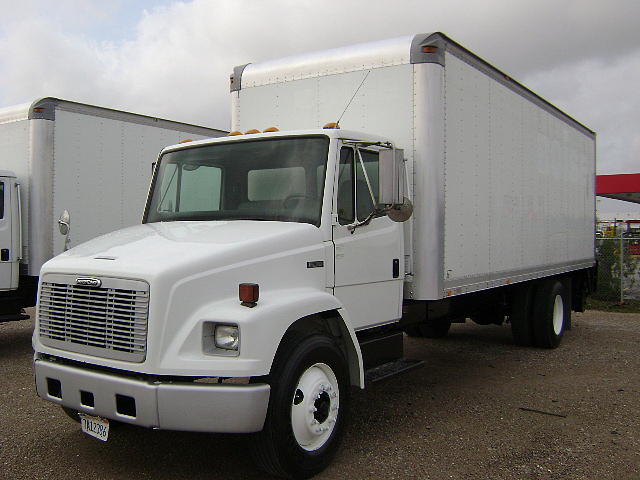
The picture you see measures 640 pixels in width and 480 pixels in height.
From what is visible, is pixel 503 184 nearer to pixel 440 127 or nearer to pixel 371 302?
pixel 440 127

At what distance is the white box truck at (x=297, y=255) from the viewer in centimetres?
384

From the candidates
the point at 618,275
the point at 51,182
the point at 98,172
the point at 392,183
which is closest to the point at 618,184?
the point at 618,275

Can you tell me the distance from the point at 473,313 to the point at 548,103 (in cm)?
312

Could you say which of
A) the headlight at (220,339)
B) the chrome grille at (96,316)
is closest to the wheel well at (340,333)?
the headlight at (220,339)

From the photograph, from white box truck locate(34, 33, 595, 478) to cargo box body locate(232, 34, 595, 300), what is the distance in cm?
2

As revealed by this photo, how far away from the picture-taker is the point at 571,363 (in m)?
8.37

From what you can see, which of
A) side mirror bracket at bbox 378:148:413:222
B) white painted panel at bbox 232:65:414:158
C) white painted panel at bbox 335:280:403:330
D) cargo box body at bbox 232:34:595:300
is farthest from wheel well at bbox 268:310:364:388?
white painted panel at bbox 232:65:414:158

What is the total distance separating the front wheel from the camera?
4.02 meters

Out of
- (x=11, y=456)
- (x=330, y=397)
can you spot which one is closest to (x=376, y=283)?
(x=330, y=397)

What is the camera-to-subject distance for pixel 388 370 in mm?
5465

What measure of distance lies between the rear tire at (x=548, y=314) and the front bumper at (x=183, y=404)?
609cm

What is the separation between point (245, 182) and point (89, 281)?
151 cm

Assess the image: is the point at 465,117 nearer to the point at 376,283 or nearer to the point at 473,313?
the point at 376,283

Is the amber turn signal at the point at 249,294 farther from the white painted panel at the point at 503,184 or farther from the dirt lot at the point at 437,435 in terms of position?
the white painted panel at the point at 503,184
